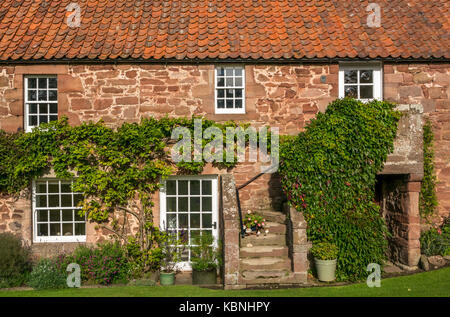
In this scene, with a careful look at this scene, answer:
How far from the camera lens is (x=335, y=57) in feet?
33.4

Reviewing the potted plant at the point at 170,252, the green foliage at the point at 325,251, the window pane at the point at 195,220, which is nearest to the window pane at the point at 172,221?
the potted plant at the point at 170,252

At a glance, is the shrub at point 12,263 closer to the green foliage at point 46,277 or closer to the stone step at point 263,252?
the green foliage at point 46,277

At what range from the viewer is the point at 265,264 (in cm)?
851

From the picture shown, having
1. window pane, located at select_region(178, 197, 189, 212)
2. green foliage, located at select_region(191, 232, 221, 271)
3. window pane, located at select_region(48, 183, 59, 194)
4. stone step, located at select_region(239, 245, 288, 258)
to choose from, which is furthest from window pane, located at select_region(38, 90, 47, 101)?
stone step, located at select_region(239, 245, 288, 258)

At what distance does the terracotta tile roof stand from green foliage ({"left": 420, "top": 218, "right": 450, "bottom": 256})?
455 cm

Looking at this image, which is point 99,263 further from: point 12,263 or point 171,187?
point 171,187

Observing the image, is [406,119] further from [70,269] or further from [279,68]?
[70,269]

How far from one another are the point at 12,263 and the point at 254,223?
5.58 metres

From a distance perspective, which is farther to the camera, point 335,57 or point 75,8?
point 75,8

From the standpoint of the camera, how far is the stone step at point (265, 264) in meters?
8.46

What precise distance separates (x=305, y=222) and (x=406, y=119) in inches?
135

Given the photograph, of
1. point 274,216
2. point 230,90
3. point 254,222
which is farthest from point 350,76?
point 254,222

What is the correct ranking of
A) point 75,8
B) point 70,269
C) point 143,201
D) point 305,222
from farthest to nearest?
1. point 75,8
2. point 143,201
3. point 70,269
4. point 305,222

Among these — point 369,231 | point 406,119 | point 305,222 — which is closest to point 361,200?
point 369,231
